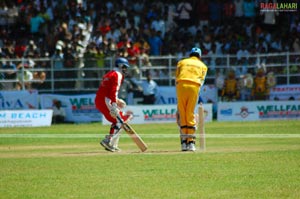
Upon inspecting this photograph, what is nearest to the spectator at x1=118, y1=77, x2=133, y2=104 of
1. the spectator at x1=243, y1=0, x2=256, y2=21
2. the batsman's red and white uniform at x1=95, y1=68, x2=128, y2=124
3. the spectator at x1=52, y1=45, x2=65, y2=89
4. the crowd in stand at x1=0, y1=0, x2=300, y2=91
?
the crowd in stand at x1=0, y1=0, x2=300, y2=91

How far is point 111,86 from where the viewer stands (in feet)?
63.9

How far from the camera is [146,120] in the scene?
31.9 m

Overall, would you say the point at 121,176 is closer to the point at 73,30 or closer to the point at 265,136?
the point at 265,136

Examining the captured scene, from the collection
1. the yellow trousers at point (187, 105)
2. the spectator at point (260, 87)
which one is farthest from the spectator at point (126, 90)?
the yellow trousers at point (187, 105)

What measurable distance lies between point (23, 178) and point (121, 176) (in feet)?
5.63

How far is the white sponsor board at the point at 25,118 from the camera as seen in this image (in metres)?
30.9

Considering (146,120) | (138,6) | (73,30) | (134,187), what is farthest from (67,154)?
(138,6)

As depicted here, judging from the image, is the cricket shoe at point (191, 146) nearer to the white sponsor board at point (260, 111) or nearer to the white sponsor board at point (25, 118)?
the white sponsor board at point (25, 118)

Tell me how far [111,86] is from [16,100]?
14480mm

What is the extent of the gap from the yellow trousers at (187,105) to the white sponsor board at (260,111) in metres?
14.2

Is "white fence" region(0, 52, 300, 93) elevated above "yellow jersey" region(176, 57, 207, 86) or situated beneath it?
situated beneath

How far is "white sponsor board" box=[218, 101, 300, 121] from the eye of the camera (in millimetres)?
32625

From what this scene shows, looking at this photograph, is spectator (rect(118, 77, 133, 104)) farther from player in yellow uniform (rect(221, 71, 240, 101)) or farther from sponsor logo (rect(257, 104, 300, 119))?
sponsor logo (rect(257, 104, 300, 119))

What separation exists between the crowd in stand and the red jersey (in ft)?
46.5
